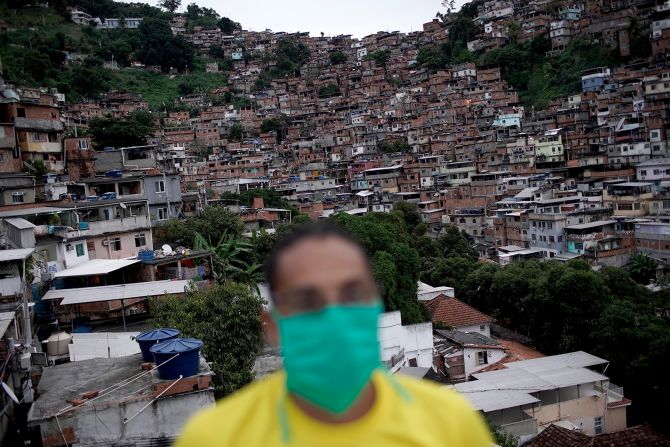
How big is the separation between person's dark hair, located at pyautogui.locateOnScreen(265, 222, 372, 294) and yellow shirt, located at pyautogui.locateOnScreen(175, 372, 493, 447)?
25 cm

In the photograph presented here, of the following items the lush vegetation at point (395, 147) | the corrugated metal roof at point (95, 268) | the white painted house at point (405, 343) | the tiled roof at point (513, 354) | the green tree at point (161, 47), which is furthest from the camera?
the green tree at point (161, 47)

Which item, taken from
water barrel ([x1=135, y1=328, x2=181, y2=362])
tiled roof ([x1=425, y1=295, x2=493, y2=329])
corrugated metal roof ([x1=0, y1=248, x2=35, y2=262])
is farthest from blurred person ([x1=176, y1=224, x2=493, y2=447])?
tiled roof ([x1=425, y1=295, x2=493, y2=329])

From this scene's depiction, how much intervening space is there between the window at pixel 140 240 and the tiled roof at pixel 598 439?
44.8 ft

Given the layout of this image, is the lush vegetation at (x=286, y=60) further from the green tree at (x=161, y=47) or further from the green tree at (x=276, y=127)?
the green tree at (x=276, y=127)

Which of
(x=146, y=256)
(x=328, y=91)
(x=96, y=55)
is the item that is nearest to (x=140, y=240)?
(x=146, y=256)

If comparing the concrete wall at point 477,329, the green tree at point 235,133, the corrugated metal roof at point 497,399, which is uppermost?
the green tree at point 235,133

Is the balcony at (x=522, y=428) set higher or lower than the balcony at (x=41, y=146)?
lower

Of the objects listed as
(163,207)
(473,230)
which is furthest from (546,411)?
(473,230)

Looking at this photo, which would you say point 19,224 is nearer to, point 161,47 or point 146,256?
point 146,256

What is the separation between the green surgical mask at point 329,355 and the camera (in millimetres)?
1379

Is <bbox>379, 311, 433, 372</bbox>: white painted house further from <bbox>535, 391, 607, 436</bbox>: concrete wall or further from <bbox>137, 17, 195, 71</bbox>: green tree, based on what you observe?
<bbox>137, 17, 195, 71</bbox>: green tree

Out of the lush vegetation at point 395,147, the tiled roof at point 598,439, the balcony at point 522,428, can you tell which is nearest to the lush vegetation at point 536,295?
the balcony at point 522,428

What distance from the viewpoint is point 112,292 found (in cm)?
1512

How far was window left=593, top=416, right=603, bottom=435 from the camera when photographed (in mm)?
18172
